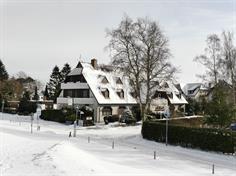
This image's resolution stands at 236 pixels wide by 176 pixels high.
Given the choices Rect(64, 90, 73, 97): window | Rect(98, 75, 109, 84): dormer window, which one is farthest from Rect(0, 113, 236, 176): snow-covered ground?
Rect(64, 90, 73, 97): window

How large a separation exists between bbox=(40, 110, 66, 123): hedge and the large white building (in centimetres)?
310

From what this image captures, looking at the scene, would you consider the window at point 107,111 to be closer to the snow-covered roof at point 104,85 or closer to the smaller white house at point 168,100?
the snow-covered roof at point 104,85

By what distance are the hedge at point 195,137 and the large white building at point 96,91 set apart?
2056 centimetres

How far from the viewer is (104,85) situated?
57875 millimetres

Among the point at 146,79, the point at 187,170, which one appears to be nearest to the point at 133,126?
the point at 146,79

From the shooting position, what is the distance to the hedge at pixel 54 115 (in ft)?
172

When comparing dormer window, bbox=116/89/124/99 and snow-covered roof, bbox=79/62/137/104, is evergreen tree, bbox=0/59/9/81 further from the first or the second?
dormer window, bbox=116/89/124/99

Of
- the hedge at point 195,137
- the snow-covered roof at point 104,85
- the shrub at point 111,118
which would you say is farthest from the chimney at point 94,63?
the hedge at point 195,137

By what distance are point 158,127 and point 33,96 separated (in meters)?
79.4

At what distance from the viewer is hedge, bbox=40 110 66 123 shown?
52494mm

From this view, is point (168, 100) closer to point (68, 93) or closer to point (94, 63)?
point (94, 63)

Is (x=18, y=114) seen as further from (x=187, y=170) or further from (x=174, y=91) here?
(x=187, y=170)

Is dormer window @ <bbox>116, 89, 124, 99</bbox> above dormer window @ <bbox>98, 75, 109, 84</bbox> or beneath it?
beneath

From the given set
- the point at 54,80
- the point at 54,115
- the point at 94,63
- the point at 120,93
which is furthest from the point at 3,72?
the point at 120,93
